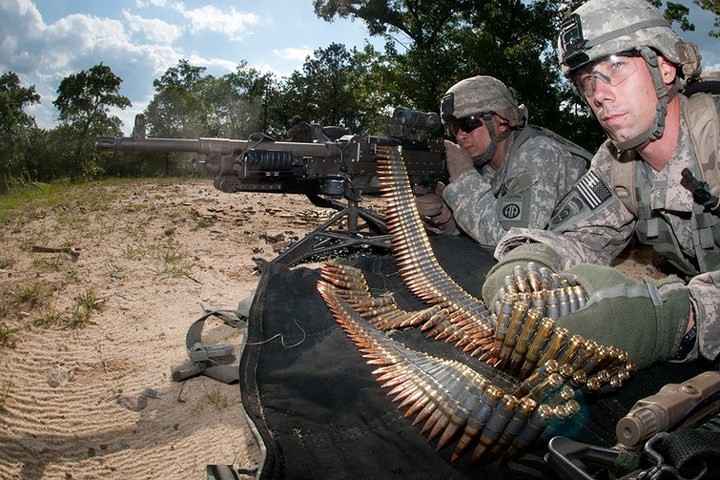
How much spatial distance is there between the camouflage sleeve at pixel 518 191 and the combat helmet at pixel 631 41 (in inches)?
64.2

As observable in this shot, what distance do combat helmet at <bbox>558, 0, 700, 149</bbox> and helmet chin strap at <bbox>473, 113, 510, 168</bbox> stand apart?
6.90 ft

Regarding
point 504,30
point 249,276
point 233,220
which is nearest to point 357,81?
point 504,30

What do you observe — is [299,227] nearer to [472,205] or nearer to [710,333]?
[472,205]

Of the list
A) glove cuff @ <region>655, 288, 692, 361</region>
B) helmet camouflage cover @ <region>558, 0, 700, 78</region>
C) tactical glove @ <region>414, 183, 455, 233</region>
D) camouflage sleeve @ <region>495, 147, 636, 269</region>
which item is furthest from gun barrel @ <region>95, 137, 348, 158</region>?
glove cuff @ <region>655, 288, 692, 361</region>

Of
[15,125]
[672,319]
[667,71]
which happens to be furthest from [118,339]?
[15,125]

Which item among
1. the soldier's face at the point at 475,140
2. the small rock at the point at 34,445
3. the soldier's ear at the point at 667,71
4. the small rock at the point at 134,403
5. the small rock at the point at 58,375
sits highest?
the soldier's ear at the point at 667,71

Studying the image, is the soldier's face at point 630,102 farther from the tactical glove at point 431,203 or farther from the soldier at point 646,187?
the tactical glove at point 431,203

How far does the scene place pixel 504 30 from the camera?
2452cm

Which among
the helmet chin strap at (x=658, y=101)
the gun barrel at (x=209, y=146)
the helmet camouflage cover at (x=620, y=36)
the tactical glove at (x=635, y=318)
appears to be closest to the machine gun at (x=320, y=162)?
the gun barrel at (x=209, y=146)

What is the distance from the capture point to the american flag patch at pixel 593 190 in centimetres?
371

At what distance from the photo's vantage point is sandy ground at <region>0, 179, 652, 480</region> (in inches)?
117

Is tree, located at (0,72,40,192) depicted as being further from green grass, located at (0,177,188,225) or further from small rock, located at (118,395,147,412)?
small rock, located at (118,395,147,412)

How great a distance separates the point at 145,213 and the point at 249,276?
3.33m

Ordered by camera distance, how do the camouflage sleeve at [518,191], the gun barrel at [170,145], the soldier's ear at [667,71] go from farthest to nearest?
1. the camouflage sleeve at [518,191]
2. the gun barrel at [170,145]
3. the soldier's ear at [667,71]
